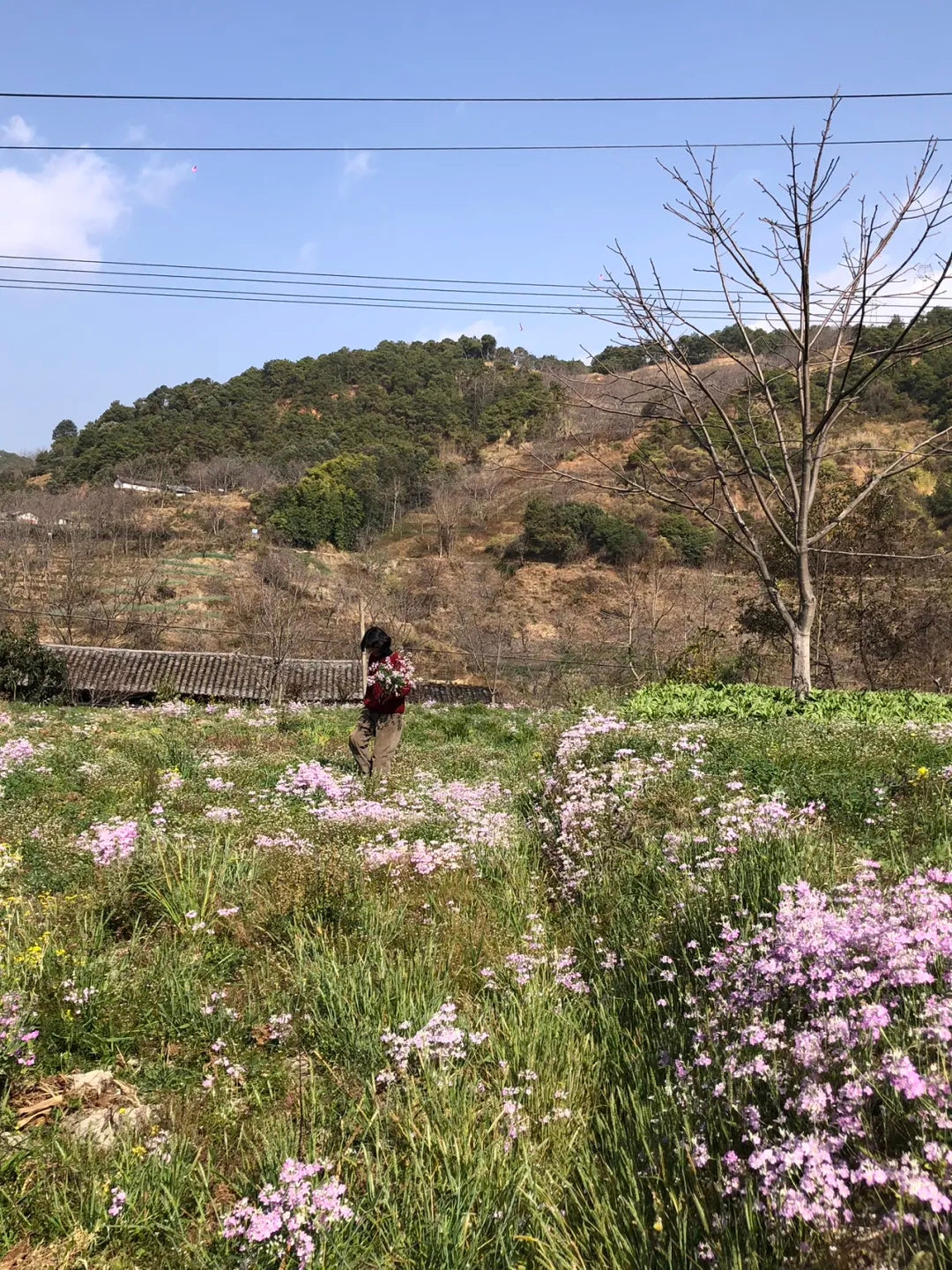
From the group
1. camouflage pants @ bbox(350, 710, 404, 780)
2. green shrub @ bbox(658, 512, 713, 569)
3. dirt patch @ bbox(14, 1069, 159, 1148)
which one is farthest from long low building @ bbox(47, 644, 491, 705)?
green shrub @ bbox(658, 512, 713, 569)

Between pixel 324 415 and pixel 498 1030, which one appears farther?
pixel 324 415

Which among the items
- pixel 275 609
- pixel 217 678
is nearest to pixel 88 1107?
pixel 217 678

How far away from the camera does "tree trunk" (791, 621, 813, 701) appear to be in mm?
10938

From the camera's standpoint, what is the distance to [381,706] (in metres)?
9.76

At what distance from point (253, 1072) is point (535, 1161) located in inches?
51.0

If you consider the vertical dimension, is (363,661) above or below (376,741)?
above

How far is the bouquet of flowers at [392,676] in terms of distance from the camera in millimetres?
9469

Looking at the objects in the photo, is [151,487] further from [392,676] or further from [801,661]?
[801,661]

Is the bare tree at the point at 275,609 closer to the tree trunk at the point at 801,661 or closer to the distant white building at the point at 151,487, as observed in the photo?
the tree trunk at the point at 801,661

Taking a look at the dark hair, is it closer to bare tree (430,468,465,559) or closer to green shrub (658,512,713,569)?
green shrub (658,512,713,569)

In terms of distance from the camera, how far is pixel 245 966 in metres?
4.43

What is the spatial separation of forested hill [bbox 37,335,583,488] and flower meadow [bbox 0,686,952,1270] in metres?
76.2

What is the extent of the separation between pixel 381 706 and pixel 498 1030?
6.26 metres

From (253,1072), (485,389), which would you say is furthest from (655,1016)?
(485,389)
